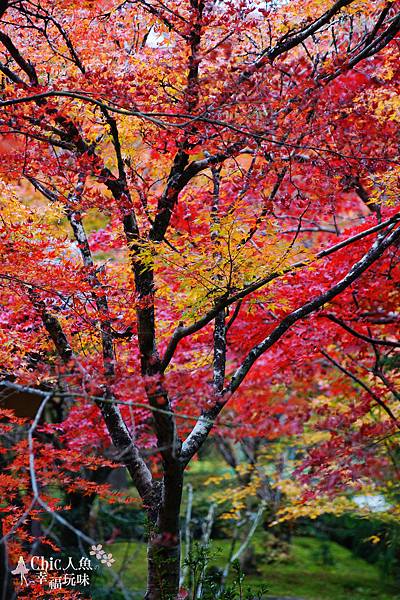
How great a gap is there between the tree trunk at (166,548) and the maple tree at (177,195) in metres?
0.02

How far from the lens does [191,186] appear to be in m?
7.51

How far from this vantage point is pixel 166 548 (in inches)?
218

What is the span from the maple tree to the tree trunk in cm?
2

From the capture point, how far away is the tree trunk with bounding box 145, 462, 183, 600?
5.32 m

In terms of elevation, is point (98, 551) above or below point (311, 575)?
above

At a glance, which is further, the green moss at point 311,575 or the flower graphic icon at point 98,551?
the green moss at point 311,575

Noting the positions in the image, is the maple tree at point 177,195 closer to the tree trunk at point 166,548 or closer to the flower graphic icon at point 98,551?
the tree trunk at point 166,548

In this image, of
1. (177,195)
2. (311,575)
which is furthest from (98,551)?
(311,575)

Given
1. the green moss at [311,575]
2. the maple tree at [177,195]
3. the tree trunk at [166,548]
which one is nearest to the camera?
the maple tree at [177,195]

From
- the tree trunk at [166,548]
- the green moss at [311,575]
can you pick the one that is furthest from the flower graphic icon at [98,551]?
the green moss at [311,575]

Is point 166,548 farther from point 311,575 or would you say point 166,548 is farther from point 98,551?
point 311,575

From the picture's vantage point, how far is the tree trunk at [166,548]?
5320 mm

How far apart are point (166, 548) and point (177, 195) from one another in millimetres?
3392

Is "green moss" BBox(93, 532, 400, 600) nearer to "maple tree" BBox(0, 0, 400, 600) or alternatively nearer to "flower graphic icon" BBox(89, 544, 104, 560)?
"flower graphic icon" BBox(89, 544, 104, 560)
